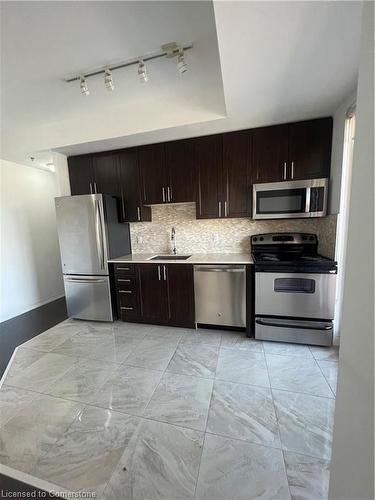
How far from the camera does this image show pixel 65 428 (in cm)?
144

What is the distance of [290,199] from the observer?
2434 mm

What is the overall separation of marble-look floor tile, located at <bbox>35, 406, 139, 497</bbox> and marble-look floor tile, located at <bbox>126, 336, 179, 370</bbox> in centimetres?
56

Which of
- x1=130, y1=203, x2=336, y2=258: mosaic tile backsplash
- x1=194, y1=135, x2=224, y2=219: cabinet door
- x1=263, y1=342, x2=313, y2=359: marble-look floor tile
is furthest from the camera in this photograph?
x1=130, y1=203, x2=336, y2=258: mosaic tile backsplash

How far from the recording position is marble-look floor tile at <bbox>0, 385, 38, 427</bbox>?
156 centimetres

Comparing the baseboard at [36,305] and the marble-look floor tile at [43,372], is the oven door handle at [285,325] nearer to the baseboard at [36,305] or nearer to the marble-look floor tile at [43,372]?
the marble-look floor tile at [43,372]

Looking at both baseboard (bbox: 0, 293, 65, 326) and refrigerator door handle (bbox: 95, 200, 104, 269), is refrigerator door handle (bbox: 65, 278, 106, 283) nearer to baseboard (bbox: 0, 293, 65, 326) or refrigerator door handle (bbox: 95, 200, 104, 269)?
refrigerator door handle (bbox: 95, 200, 104, 269)

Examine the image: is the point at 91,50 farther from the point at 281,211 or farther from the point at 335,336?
the point at 335,336

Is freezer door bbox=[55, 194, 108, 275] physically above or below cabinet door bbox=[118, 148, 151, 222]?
below

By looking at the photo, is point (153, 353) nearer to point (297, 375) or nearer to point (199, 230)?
point (297, 375)

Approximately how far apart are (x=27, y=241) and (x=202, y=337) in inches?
134

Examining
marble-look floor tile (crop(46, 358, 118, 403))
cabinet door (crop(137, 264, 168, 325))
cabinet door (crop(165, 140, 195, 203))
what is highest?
cabinet door (crop(165, 140, 195, 203))

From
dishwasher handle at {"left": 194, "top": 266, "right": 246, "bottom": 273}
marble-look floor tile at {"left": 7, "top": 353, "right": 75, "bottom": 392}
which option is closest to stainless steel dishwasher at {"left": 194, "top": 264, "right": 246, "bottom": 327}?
dishwasher handle at {"left": 194, "top": 266, "right": 246, "bottom": 273}

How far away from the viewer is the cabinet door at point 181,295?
260 centimetres

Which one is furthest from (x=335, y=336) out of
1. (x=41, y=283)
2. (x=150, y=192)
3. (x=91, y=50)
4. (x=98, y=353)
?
(x=41, y=283)
